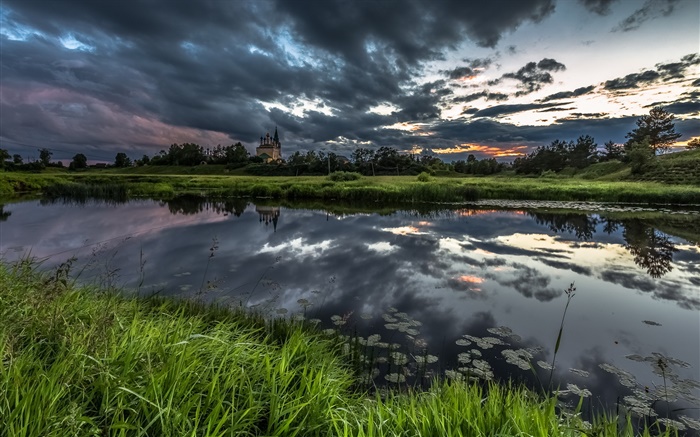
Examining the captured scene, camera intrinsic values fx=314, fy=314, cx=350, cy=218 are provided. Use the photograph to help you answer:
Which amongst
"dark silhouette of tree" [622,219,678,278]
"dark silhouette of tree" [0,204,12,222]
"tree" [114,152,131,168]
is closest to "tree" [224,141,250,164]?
"tree" [114,152,131,168]

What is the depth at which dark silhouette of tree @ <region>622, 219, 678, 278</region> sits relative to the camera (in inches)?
426

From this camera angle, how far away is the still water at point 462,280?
521 cm

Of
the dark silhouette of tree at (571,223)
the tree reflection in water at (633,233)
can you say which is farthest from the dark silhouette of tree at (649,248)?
the dark silhouette of tree at (571,223)

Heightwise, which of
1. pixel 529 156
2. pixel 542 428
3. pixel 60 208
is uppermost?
pixel 529 156

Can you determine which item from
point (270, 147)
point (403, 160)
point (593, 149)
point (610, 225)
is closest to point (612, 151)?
point (593, 149)

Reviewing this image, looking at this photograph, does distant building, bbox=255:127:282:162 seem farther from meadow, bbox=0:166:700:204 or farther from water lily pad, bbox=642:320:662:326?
water lily pad, bbox=642:320:662:326

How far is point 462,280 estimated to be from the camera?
31.8 ft

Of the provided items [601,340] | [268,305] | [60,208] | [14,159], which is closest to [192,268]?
[268,305]

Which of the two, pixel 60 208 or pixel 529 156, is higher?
pixel 529 156

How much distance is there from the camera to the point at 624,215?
73.9ft

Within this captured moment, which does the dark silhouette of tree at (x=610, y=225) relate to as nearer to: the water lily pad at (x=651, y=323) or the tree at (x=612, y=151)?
the water lily pad at (x=651, y=323)

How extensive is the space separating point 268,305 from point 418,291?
159 inches

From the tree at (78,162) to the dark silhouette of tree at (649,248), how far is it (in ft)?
436

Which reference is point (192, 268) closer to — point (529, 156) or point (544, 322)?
point (544, 322)
